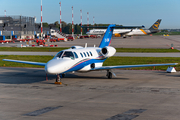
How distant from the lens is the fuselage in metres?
20.8

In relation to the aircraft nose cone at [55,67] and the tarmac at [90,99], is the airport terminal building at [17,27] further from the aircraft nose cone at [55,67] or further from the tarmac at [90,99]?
the aircraft nose cone at [55,67]

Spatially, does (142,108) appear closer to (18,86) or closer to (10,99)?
(10,99)

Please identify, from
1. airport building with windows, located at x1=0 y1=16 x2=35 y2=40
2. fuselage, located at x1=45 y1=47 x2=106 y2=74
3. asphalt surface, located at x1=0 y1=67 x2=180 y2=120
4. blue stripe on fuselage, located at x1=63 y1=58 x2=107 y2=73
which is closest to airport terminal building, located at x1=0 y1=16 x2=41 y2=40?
airport building with windows, located at x1=0 y1=16 x2=35 y2=40

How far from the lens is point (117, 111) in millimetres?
13578

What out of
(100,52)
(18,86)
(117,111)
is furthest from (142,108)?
(100,52)

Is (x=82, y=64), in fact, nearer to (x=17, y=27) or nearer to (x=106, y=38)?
(x=106, y=38)

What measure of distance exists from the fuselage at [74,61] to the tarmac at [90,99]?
4.09 ft

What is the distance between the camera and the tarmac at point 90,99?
12.8 metres

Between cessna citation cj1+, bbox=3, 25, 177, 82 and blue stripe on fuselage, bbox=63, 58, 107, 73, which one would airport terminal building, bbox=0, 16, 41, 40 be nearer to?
cessna citation cj1+, bbox=3, 25, 177, 82

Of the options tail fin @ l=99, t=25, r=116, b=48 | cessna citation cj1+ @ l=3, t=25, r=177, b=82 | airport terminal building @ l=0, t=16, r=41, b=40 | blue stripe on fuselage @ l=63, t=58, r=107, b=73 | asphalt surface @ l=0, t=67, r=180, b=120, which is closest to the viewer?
asphalt surface @ l=0, t=67, r=180, b=120

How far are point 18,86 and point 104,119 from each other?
35.3 feet

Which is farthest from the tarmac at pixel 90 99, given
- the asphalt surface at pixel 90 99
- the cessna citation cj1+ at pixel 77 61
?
the cessna citation cj1+ at pixel 77 61

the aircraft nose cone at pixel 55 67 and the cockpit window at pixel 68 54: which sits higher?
the cockpit window at pixel 68 54

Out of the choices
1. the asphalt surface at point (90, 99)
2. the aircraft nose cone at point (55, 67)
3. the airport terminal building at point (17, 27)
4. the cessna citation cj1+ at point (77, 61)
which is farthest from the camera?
the airport terminal building at point (17, 27)
